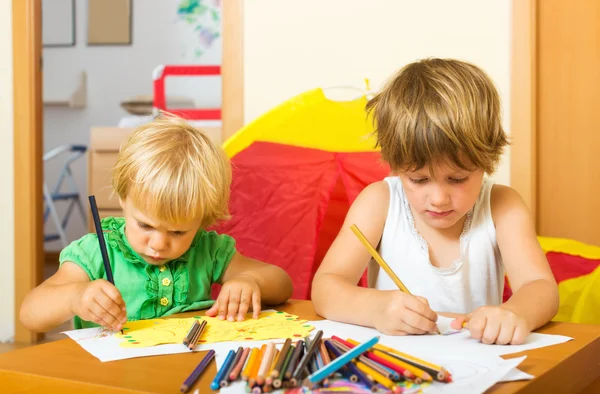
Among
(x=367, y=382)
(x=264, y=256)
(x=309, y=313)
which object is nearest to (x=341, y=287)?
(x=309, y=313)

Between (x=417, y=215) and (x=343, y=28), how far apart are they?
1.05 m

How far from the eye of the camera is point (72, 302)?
0.85 meters

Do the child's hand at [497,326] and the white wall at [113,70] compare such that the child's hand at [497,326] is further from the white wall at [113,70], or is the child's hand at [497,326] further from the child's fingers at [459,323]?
the white wall at [113,70]

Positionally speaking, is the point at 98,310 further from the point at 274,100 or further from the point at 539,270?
the point at 274,100

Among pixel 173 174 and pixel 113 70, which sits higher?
pixel 113 70

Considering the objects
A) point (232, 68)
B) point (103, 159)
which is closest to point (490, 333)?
point (232, 68)

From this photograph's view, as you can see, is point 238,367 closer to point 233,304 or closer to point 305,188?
point 233,304

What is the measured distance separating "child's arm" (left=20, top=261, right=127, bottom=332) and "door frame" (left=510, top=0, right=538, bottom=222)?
4.18 feet

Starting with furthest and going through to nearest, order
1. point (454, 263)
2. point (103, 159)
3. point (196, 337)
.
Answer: point (103, 159) < point (454, 263) < point (196, 337)

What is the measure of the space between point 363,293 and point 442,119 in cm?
25

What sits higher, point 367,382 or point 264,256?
point 367,382

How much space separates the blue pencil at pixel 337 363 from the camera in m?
Answer: 0.52

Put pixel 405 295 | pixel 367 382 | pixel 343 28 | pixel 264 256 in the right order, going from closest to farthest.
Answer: pixel 367 382 < pixel 405 295 < pixel 264 256 < pixel 343 28

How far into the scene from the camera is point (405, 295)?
0.77 metres
